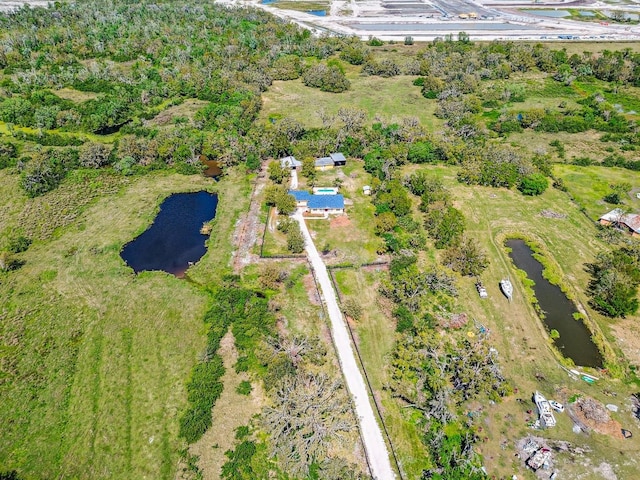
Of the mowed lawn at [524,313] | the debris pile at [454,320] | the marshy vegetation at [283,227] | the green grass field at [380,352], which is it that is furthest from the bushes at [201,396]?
the debris pile at [454,320]

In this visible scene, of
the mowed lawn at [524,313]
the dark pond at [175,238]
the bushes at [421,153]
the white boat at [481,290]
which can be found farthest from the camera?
the bushes at [421,153]

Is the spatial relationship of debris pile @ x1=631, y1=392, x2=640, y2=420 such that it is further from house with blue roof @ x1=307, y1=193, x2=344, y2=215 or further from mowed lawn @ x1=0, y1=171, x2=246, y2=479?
mowed lawn @ x1=0, y1=171, x2=246, y2=479

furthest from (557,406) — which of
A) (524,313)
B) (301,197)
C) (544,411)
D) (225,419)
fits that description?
(301,197)

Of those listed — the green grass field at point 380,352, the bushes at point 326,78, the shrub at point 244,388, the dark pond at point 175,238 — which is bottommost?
the dark pond at point 175,238

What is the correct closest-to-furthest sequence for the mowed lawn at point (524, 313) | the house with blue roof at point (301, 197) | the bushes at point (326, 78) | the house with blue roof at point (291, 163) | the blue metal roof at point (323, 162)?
the mowed lawn at point (524, 313), the house with blue roof at point (301, 197), the house with blue roof at point (291, 163), the blue metal roof at point (323, 162), the bushes at point (326, 78)

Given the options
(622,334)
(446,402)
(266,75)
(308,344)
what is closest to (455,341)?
(446,402)

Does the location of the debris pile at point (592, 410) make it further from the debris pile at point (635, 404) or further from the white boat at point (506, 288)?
the white boat at point (506, 288)

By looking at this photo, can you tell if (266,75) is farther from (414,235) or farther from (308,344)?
(308,344)

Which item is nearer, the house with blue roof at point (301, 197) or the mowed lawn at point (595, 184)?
the house with blue roof at point (301, 197)

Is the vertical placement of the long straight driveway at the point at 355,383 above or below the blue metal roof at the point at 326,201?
below
